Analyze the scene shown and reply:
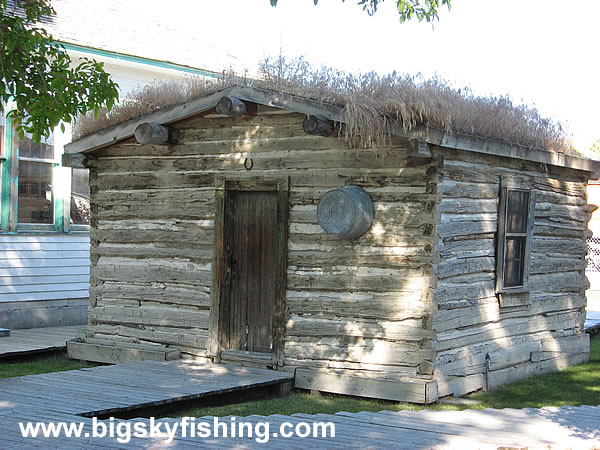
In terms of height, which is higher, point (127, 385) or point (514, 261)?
point (514, 261)

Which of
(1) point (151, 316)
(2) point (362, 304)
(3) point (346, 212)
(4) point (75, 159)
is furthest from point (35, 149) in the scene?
(2) point (362, 304)

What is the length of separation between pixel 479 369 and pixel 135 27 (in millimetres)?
11070

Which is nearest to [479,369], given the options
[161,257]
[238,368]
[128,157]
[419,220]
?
[419,220]

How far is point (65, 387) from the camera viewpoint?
8383mm

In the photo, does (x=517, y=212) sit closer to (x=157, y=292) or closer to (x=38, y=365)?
(x=157, y=292)

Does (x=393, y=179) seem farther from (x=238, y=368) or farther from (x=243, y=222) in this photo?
(x=238, y=368)

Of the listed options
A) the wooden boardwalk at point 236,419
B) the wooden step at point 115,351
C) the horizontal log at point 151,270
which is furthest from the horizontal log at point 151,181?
the wooden boardwalk at point 236,419

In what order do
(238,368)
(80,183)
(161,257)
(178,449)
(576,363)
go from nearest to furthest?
(178,449)
(238,368)
(161,257)
(576,363)
(80,183)

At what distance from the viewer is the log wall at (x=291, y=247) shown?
8.99m

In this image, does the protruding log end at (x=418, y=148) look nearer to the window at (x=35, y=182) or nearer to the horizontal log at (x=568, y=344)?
the horizontal log at (x=568, y=344)

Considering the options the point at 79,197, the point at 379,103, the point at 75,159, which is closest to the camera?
the point at 379,103

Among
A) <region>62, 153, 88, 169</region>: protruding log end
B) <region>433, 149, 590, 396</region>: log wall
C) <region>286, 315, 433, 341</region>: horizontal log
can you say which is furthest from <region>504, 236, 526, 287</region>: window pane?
<region>62, 153, 88, 169</region>: protruding log end

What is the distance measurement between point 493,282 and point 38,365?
601 centimetres

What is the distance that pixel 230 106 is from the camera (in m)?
9.41
